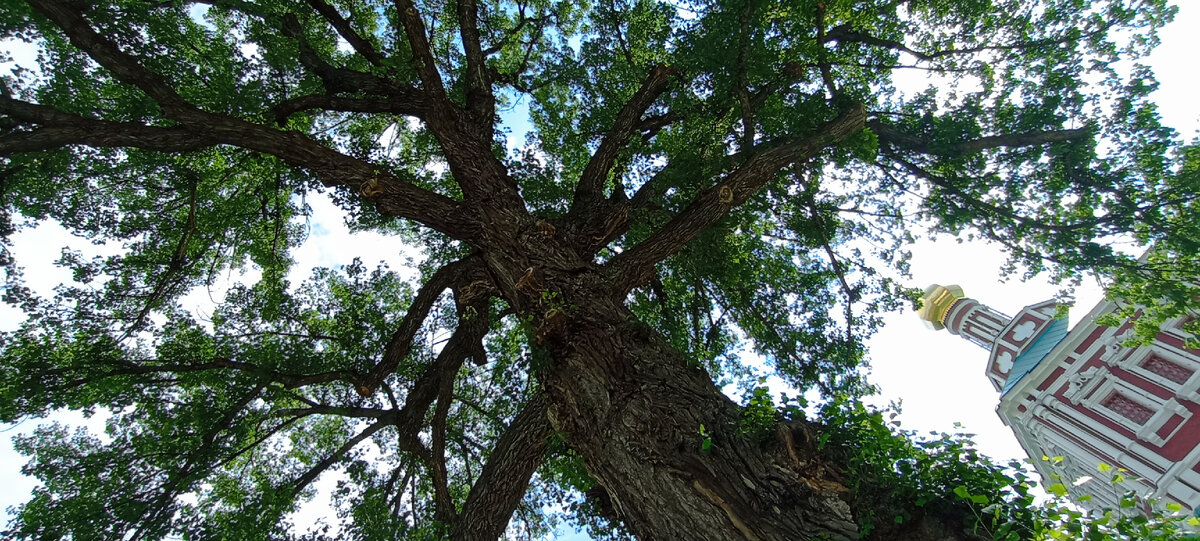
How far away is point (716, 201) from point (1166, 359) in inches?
957

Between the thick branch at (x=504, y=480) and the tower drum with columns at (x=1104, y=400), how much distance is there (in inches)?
605

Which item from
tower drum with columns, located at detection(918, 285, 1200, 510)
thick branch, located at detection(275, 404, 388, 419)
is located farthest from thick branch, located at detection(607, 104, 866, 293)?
tower drum with columns, located at detection(918, 285, 1200, 510)

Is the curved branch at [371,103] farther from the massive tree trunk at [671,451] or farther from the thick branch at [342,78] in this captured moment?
the massive tree trunk at [671,451]

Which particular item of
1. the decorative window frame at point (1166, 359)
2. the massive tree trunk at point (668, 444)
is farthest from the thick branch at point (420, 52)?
the decorative window frame at point (1166, 359)

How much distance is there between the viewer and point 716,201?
21.5 ft

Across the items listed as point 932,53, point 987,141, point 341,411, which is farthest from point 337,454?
point 932,53

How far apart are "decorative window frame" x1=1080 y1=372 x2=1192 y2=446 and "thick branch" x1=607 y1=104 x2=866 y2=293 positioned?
69.1 ft

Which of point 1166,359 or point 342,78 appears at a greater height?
point 1166,359

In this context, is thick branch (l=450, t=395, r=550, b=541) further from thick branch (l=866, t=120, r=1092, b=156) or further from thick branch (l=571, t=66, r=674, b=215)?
thick branch (l=866, t=120, r=1092, b=156)

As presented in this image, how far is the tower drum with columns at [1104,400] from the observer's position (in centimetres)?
1802

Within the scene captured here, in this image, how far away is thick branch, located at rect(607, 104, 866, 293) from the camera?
6.26 meters

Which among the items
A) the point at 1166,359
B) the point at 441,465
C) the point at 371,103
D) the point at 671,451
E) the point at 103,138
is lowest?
the point at 671,451

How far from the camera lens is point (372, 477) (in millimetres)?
9805

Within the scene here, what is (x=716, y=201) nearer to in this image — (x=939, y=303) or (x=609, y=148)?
(x=609, y=148)
